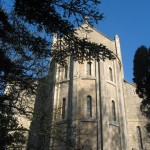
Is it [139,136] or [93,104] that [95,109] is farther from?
[139,136]

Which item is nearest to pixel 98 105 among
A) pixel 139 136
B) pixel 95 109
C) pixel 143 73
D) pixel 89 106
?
pixel 95 109

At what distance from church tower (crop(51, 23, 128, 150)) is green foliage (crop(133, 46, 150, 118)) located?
3783 millimetres

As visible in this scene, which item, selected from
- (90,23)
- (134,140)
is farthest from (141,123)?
(90,23)

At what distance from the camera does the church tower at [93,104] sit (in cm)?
1686

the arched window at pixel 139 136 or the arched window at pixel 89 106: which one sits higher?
the arched window at pixel 89 106

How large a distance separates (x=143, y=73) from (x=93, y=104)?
4945 millimetres

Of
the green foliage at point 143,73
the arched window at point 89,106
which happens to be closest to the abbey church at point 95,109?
the arched window at point 89,106

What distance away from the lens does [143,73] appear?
14.5 m

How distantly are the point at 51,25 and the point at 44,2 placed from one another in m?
0.67

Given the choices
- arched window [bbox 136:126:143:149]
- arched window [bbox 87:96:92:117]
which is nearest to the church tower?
arched window [bbox 87:96:92:117]

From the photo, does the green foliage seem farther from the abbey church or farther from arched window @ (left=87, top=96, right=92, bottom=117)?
arched window @ (left=87, top=96, right=92, bottom=117)

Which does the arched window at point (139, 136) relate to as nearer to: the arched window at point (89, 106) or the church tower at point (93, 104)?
the church tower at point (93, 104)

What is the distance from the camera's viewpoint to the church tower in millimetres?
16859

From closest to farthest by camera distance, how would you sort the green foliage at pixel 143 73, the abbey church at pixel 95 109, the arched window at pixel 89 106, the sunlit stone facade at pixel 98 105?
the green foliage at pixel 143 73 < the abbey church at pixel 95 109 < the sunlit stone facade at pixel 98 105 < the arched window at pixel 89 106
